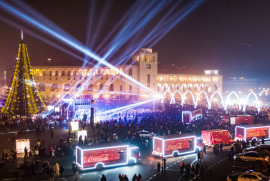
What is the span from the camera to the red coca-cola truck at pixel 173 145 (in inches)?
712

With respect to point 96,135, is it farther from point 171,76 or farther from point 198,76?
point 198,76

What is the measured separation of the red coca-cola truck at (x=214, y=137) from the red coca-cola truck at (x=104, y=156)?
676 centimetres

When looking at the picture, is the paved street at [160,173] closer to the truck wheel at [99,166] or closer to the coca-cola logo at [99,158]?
the truck wheel at [99,166]

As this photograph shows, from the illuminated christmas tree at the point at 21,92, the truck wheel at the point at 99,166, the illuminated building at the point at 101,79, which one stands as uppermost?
the illuminated building at the point at 101,79

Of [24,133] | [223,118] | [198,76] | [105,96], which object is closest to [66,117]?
[24,133]

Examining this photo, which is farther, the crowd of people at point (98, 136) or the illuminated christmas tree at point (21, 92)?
the illuminated christmas tree at point (21, 92)

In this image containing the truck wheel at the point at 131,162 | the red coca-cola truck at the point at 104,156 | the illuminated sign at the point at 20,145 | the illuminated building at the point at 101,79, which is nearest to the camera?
the red coca-cola truck at the point at 104,156

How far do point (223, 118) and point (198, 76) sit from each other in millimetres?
51785

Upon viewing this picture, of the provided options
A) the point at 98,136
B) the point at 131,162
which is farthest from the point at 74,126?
the point at 131,162

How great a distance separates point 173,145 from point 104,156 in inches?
193

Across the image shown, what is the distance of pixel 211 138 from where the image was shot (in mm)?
21016

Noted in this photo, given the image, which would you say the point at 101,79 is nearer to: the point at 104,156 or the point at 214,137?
the point at 214,137

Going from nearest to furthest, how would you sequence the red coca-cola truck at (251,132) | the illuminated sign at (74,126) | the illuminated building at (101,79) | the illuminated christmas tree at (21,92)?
the red coca-cola truck at (251,132)
the illuminated sign at (74,126)
the illuminated christmas tree at (21,92)
the illuminated building at (101,79)

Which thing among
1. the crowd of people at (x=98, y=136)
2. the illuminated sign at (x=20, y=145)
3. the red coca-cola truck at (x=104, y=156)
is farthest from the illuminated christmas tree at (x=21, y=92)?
the red coca-cola truck at (x=104, y=156)
